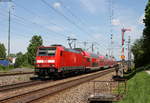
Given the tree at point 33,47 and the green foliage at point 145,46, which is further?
the tree at point 33,47

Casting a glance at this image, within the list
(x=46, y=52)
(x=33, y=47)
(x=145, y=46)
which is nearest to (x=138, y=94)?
(x=46, y=52)

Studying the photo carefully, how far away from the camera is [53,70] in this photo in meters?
22.9

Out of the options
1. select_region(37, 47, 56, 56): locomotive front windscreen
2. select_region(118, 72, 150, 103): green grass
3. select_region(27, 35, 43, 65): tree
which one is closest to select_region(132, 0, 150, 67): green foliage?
select_region(37, 47, 56, 56): locomotive front windscreen

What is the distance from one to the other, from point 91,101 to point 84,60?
81.0ft

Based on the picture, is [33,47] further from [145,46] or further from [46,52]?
[46,52]

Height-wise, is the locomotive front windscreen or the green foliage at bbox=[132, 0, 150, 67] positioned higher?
the green foliage at bbox=[132, 0, 150, 67]

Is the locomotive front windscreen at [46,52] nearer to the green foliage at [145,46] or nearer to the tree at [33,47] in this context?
the green foliage at [145,46]

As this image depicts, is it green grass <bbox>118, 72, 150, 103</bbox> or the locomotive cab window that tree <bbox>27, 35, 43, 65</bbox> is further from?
green grass <bbox>118, 72, 150, 103</bbox>

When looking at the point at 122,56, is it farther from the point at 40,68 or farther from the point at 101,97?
the point at 101,97

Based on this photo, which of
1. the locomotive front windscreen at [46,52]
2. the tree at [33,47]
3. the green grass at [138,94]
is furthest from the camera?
the tree at [33,47]

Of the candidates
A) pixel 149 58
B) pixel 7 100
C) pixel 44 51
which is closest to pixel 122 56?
pixel 44 51

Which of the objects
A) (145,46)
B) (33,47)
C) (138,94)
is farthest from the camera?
(33,47)

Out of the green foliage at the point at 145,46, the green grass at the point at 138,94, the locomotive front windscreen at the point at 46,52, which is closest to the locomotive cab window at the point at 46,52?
the locomotive front windscreen at the point at 46,52

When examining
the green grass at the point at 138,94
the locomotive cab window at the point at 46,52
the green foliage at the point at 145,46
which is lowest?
the green grass at the point at 138,94
